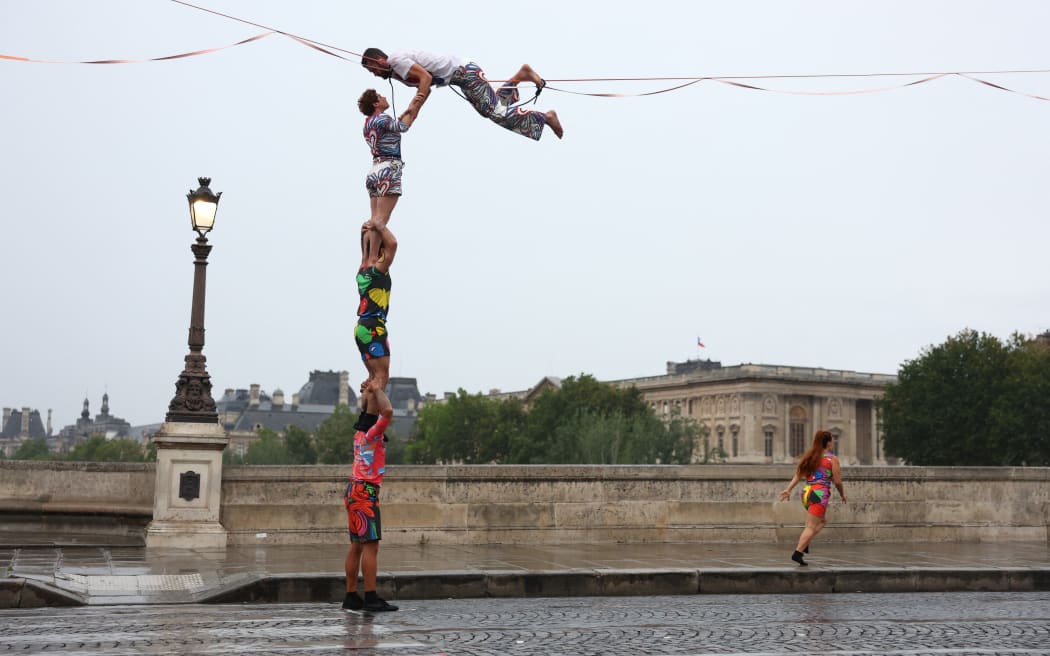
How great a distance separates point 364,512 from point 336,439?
146 metres

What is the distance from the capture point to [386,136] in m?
10.6

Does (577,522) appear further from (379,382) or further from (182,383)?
(379,382)

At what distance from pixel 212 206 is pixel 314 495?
4143 mm

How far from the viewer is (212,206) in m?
17.5

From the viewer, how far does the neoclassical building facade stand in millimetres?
155000

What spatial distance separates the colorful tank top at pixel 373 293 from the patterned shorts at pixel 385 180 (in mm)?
662

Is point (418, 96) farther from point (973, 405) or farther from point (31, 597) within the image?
point (973, 405)

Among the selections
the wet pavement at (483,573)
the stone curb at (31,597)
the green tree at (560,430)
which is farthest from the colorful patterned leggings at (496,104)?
the green tree at (560,430)

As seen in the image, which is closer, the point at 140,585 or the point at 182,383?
the point at 140,585

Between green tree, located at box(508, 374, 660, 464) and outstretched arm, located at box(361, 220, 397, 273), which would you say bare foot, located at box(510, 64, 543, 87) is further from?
green tree, located at box(508, 374, 660, 464)

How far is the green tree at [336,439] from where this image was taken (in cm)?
15212

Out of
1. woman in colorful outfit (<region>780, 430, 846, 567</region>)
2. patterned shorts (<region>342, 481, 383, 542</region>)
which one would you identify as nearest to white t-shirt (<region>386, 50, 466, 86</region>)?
patterned shorts (<region>342, 481, 383, 542</region>)

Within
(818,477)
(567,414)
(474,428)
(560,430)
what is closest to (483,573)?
(818,477)

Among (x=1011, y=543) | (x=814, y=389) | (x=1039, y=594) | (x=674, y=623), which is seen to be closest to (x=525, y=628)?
(x=674, y=623)
